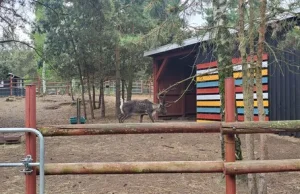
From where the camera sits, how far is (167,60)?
13297 millimetres

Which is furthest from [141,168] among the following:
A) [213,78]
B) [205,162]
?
[213,78]

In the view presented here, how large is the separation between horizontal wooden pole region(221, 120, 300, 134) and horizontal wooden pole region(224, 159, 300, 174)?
0.73ft

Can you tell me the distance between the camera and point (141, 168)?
7.39 feet

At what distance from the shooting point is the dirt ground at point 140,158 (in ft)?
14.0

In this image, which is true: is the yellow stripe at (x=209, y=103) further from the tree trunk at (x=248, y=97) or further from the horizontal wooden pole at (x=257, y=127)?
the horizontal wooden pole at (x=257, y=127)

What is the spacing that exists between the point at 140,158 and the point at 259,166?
3886 millimetres

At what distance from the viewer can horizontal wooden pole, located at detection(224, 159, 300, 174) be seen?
7.14 ft

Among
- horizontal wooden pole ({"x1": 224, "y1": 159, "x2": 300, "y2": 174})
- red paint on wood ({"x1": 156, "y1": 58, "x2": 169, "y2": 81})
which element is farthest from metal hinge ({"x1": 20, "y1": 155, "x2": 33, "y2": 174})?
red paint on wood ({"x1": 156, "y1": 58, "x2": 169, "y2": 81})

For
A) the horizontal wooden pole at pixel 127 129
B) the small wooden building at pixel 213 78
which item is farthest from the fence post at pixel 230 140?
the small wooden building at pixel 213 78

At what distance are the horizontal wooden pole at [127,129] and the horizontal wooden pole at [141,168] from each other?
0.76 feet

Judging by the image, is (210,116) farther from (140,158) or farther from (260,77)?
(260,77)

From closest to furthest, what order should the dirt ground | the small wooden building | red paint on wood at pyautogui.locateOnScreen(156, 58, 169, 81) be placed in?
the dirt ground
the small wooden building
red paint on wood at pyautogui.locateOnScreen(156, 58, 169, 81)

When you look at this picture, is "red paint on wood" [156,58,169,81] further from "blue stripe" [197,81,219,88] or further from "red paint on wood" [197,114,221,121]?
"red paint on wood" [197,114,221,121]

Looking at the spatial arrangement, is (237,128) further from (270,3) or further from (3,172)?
(3,172)
